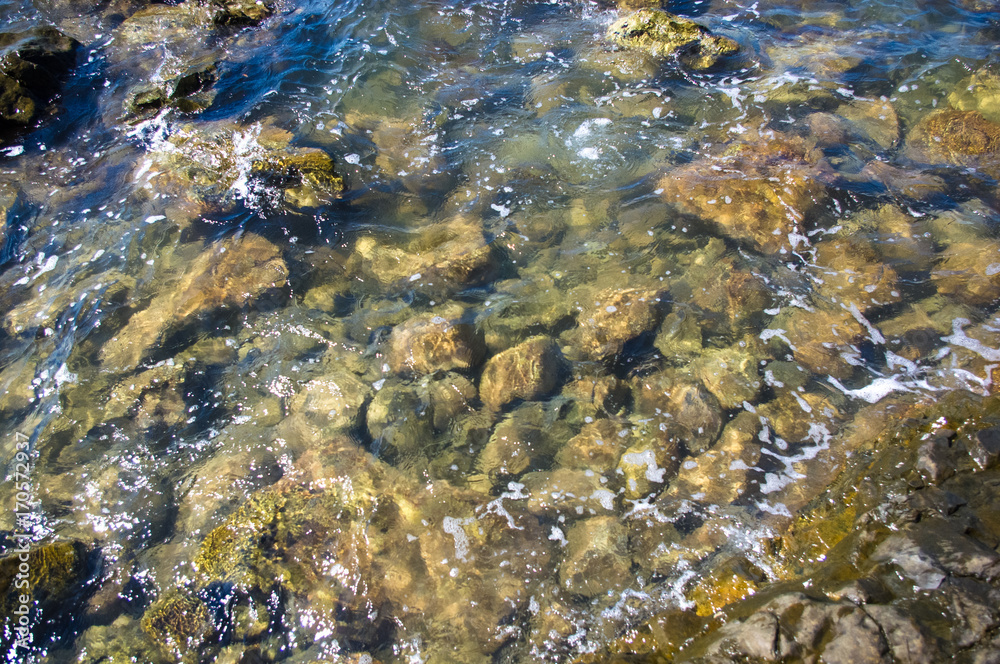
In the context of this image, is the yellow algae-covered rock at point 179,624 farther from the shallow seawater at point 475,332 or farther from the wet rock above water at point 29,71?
the wet rock above water at point 29,71

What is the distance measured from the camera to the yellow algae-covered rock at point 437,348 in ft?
15.2

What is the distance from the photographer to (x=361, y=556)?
3.70 meters

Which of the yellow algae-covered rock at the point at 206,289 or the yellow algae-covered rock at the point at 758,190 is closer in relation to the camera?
the yellow algae-covered rock at the point at 206,289

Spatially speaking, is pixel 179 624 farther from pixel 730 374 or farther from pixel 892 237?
pixel 892 237

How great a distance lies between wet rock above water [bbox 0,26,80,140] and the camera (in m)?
7.42

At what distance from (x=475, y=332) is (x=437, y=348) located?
1.37ft

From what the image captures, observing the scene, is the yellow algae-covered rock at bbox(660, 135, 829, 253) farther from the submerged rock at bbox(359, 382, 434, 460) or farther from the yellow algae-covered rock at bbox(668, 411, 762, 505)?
the submerged rock at bbox(359, 382, 434, 460)

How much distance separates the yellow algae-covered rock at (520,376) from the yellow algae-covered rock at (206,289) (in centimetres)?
257

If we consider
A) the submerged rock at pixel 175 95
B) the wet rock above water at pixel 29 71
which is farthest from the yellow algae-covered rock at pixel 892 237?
the wet rock above water at pixel 29 71

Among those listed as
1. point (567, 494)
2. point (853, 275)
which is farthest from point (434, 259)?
point (853, 275)

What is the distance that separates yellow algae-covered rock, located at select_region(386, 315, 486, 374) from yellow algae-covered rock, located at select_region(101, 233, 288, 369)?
1665 millimetres

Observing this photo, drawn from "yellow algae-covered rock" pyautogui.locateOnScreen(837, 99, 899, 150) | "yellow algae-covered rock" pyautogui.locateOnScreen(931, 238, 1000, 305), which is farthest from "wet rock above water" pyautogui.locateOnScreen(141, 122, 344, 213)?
"yellow algae-covered rock" pyautogui.locateOnScreen(837, 99, 899, 150)

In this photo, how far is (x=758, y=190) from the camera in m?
5.43

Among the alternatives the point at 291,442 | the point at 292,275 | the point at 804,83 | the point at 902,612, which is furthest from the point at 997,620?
the point at 804,83
